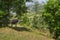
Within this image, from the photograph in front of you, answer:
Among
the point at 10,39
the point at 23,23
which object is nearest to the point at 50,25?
the point at 10,39

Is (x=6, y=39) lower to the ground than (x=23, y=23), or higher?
higher

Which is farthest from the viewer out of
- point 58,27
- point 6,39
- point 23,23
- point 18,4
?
point 23,23

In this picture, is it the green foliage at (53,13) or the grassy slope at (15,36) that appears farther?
the green foliage at (53,13)

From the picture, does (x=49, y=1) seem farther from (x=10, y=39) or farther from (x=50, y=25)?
(x=10, y=39)

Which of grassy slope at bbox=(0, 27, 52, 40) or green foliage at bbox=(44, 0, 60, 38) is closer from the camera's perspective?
grassy slope at bbox=(0, 27, 52, 40)

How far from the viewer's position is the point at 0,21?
25828 millimetres

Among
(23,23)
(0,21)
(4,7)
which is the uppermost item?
(4,7)

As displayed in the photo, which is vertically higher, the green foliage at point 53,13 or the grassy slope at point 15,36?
the green foliage at point 53,13

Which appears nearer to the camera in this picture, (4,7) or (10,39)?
(10,39)

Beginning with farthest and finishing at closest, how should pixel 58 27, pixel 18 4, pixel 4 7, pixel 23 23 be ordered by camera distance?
pixel 23 23 → pixel 18 4 → pixel 4 7 → pixel 58 27

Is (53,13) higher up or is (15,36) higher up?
(53,13)

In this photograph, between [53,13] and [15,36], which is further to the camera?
[53,13]

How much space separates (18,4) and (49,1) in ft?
21.5

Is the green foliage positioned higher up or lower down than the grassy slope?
higher up
